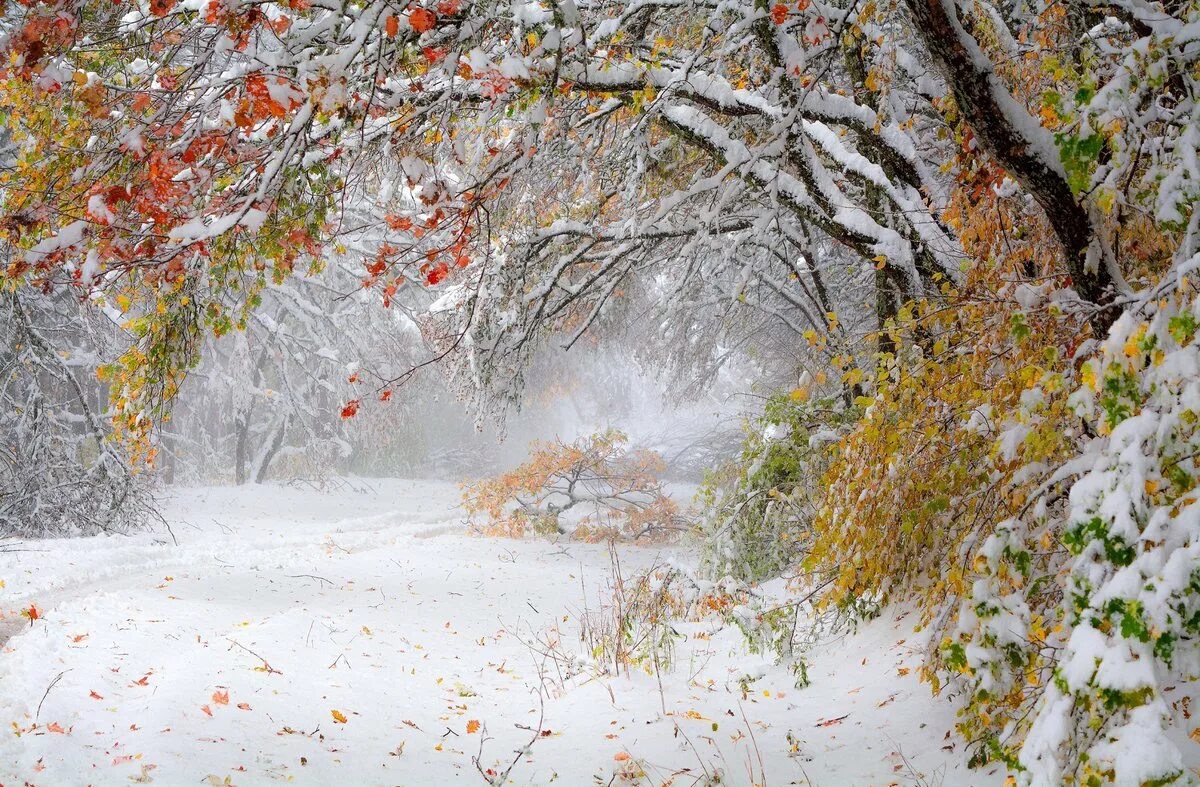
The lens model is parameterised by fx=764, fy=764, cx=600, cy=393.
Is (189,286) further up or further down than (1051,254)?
further up

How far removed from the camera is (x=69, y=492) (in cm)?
1058

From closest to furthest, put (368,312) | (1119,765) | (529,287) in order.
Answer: (1119,765) → (529,287) → (368,312)

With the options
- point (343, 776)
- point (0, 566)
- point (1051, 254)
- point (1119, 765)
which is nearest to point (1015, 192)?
point (1051, 254)

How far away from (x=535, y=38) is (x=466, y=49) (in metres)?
0.62

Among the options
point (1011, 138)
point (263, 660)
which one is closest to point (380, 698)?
point (263, 660)

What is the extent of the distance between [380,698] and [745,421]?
4310 millimetres

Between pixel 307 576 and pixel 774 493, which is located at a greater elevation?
pixel 774 493

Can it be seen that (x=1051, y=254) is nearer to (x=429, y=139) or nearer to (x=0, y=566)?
(x=429, y=139)

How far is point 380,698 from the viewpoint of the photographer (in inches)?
188

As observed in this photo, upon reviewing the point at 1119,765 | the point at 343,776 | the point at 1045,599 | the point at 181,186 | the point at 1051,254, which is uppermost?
the point at 181,186

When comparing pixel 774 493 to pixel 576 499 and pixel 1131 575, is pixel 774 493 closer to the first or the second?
pixel 1131 575

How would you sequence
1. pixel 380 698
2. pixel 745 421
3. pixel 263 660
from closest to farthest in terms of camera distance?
1. pixel 380 698
2. pixel 263 660
3. pixel 745 421

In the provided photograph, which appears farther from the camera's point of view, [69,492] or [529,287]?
[69,492]

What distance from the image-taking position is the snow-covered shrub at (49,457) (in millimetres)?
9156
